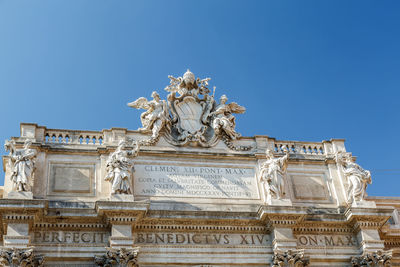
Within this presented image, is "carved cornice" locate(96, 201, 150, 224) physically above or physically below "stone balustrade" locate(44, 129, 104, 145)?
below

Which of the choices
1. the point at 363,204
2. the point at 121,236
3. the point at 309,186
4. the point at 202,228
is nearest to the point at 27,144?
the point at 121,236

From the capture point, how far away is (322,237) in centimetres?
1762

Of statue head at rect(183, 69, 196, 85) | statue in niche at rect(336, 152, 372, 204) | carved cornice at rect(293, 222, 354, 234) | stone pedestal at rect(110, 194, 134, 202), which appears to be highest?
statue head at rect(183, 69, 196, 85)

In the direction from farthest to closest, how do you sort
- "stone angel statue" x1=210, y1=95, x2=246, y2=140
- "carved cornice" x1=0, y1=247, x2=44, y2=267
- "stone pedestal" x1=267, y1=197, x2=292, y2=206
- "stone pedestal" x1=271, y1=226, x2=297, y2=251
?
"stone angel statue" x1=210, y1=95, x2=246, y2=140
"stone pedestal" x1=267, y1=197, x2=292, y2=206
"stone pedestal" x1=271, y1=226, x2=297, y2=251
"carved cornice" x1=0, y1=247, x2=44, y2=267

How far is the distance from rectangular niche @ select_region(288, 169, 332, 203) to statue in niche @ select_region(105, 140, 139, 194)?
5.18 metres

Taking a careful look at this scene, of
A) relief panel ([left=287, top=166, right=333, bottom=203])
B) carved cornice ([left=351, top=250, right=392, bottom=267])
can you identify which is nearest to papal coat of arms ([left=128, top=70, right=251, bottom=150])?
relief panel ([left=287, top=166, right=333, bottom=203])

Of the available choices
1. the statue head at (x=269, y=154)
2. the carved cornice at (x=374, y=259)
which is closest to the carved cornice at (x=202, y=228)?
the statue head at (x=269, y=154)

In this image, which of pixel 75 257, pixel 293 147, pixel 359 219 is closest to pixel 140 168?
pixel 75 257

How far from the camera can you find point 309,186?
18938 millimetres

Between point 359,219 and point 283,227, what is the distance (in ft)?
7.68

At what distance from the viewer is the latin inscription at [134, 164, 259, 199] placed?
17.8 meters

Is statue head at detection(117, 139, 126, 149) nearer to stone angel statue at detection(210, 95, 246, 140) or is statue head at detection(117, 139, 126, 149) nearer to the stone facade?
the stone facade

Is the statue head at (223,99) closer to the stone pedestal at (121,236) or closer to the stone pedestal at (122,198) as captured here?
the stone pedestal at (122,198)

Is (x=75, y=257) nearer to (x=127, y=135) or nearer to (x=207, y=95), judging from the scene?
(x=127, y=135)
